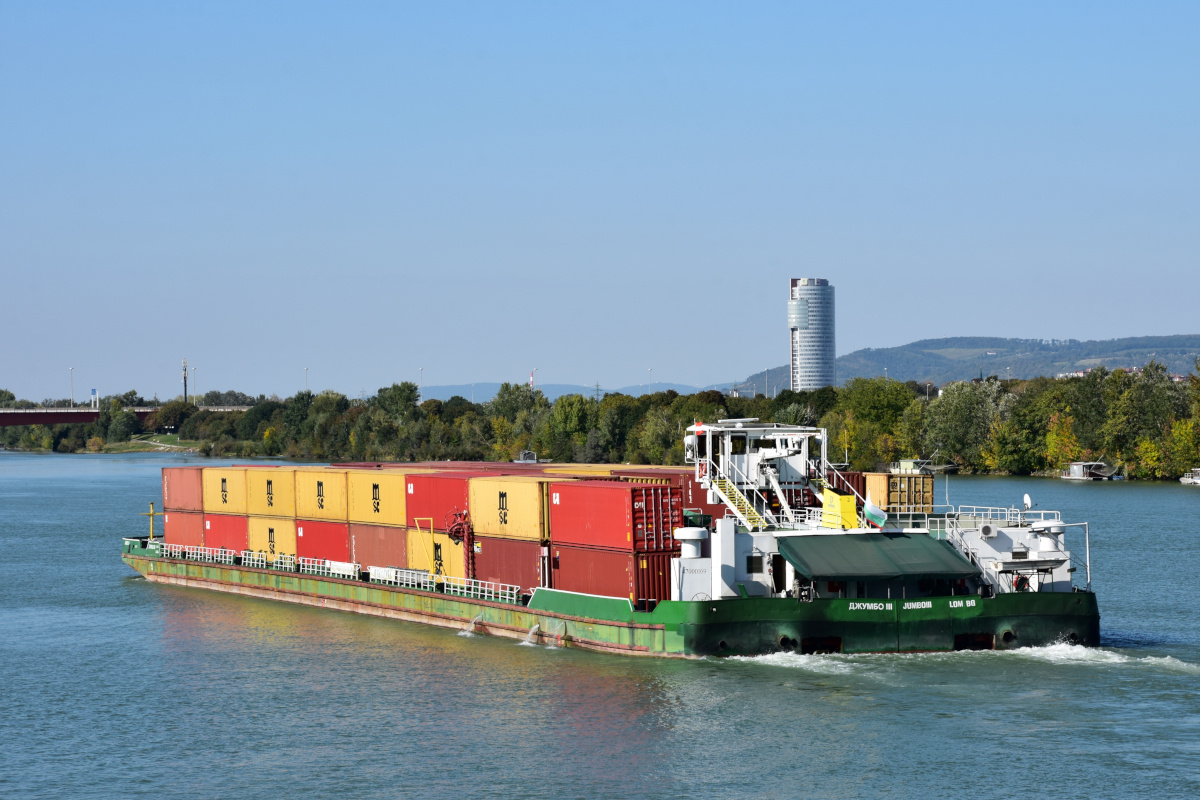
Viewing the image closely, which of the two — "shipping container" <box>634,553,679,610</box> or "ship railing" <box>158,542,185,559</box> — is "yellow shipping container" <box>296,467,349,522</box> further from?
"shipping container" <box>634,553,679,610</box>

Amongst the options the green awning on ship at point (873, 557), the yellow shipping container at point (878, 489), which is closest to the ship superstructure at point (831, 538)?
the green awning on ship at point (873, 557)

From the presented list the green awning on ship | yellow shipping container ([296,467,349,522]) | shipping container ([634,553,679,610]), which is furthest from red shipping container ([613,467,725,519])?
yellow shipping container ([296,467,349,522])

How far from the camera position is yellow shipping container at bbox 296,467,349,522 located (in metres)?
51.9

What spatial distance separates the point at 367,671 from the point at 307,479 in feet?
54.4

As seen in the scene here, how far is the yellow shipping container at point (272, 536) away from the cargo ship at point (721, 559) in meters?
5.55

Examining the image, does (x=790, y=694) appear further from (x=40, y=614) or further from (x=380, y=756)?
(x=40, y=614)

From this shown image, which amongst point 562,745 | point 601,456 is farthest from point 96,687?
point 601,456

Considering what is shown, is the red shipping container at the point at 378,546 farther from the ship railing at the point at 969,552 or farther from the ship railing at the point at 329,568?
the ship railing at the point at 969,552

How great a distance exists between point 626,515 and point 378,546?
52.4 feet

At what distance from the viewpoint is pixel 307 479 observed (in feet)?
177

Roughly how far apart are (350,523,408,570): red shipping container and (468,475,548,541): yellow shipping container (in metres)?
5.12

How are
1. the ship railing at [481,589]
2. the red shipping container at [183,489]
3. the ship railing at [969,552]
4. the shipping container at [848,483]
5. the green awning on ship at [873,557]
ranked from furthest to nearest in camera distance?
the red shipping container at [183,489], the ship railing at [481,589], the shipping container at [848,483], the ship railing at [969,552], the green awning on ship at [873,557]

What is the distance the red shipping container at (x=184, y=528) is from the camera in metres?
61.9

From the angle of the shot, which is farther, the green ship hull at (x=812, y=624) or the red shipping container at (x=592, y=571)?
the red shipping container at (x=592, y=571)
